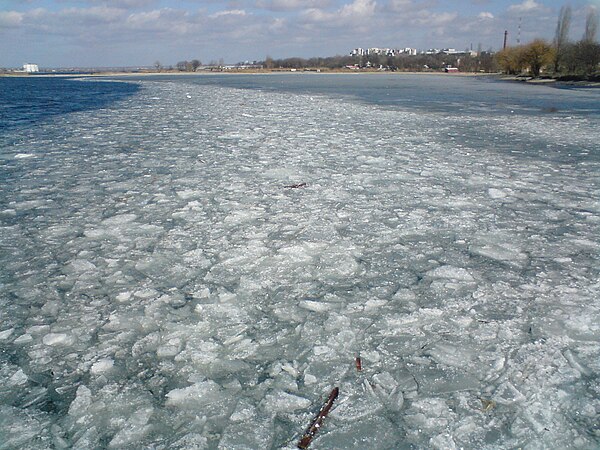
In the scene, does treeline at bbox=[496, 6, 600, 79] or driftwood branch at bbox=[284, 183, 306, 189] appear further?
treeline at bbox=[496, 6, 600, 79]

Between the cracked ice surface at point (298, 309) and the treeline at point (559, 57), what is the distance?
49.3 m

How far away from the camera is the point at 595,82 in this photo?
131 feet

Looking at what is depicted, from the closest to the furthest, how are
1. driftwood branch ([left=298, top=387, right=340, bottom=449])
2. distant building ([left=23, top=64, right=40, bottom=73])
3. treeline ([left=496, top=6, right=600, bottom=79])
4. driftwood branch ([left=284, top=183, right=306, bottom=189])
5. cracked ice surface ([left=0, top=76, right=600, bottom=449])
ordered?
driftwood branch ([left=298, top=387, right=340, bottom=449]), cracked ice surface ([left=0, top=76, right=600, bottom=449]), driftwood branch ([left=284, top=183, right=306, bottom=189]), treeline ([left=496, top=6, right=600, bottom=79]), distant building ([left=23, top=64, right=40, bottom=73])

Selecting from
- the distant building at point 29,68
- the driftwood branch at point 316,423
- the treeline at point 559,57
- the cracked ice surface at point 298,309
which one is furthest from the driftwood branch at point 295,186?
the distant building at point 29,68

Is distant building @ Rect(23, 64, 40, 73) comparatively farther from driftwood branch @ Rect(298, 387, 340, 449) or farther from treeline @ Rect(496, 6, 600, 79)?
driftwood branch @ Rect(298, 387, 340, 449)

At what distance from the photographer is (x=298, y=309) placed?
260cm

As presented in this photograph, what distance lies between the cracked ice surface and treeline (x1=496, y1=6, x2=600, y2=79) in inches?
1940

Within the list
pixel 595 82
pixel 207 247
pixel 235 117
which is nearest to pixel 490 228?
pixel 207 247

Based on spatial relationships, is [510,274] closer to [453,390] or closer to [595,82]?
[453,390]

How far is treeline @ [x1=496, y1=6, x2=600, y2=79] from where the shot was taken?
45062 millimetres

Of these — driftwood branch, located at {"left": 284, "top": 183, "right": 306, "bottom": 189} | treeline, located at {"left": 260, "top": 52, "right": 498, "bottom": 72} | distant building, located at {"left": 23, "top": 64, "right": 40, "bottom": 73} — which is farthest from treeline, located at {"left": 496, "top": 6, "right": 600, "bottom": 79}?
distant building, located at {"left": 23, "top": 64, "right": 40, "bottom": 73}

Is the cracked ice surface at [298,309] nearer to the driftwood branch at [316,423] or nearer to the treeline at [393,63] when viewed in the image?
the driftwood branch at [316,423]

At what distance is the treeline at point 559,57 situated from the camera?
45062mm

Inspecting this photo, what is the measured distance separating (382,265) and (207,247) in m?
1.36
